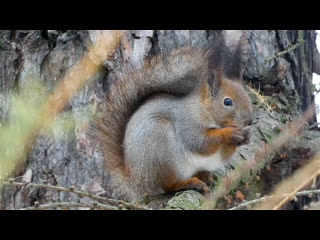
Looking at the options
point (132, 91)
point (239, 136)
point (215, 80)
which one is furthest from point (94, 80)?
point (239, 136)

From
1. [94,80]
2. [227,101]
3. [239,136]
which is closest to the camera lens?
[239,136]

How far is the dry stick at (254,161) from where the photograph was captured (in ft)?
6.86

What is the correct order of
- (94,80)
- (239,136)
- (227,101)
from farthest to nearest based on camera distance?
(94,80)
(227,101)
(239,136)

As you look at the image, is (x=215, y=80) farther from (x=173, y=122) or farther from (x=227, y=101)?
(x=173, y=122)

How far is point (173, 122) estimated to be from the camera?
6.98ft

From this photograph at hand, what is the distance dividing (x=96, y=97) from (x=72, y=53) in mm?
299

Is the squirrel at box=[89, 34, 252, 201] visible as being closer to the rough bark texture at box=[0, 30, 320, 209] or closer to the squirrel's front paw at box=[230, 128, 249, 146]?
the squirrel's front paw at box=[230, 128, 249, 146]

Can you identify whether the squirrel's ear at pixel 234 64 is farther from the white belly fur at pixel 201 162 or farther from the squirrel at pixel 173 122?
the white belly fur at pixel 201 162

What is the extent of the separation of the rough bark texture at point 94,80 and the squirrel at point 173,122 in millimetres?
225

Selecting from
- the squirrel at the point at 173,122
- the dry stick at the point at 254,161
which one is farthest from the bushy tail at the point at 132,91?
the dry stick at the point at 254,161

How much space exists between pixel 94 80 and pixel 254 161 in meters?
1.00

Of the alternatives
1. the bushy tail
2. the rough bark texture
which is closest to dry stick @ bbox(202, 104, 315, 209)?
the rough bark texture

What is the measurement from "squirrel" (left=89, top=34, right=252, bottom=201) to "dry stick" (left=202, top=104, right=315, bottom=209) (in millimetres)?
71

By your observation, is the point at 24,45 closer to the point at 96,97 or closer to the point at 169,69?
the point at 96,97
